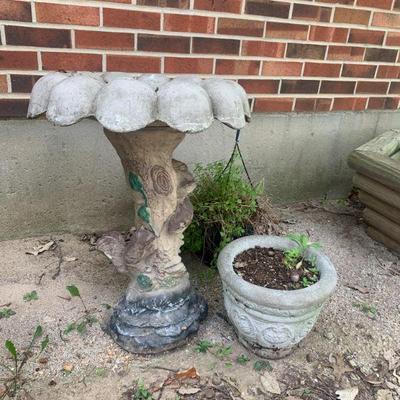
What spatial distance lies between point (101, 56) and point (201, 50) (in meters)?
0.55

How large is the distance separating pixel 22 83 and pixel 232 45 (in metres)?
1.15

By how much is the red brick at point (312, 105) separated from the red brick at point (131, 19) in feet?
3.51

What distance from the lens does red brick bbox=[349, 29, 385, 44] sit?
2904mm

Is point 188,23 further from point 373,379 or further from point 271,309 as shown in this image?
point 373,379

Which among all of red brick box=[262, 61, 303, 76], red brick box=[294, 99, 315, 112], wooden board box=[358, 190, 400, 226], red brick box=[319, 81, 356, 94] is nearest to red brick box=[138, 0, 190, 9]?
red brick box=[262, 61, 303, 76]

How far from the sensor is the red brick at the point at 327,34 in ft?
9.13

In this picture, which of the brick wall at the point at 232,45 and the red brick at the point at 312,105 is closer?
the brick wall at the point at 232,45

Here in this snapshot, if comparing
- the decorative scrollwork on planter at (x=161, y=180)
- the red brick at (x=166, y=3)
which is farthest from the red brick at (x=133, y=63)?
the decorative scrollwork on planter at (x=161, y=180)

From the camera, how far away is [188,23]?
2416 millimetres

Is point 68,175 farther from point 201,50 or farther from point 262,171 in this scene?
point 262,171

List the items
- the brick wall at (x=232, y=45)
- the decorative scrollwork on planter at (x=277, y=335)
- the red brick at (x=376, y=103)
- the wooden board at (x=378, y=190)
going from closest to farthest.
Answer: the decorative scrollwork on planter at (x=277, y=335), the brick wall at (x=232, y=45), the wooden board at (x=378, y=190), the red brick at (x=376, y=103)

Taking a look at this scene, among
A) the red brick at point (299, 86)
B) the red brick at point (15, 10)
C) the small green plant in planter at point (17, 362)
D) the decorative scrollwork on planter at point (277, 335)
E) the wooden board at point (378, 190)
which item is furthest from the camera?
the red brick at point (299, 86)

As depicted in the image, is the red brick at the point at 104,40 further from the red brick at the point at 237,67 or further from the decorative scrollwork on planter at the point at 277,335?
the decorative scrollwork on planter at the point at 277,335

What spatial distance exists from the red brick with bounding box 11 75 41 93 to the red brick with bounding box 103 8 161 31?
0.46 meters
